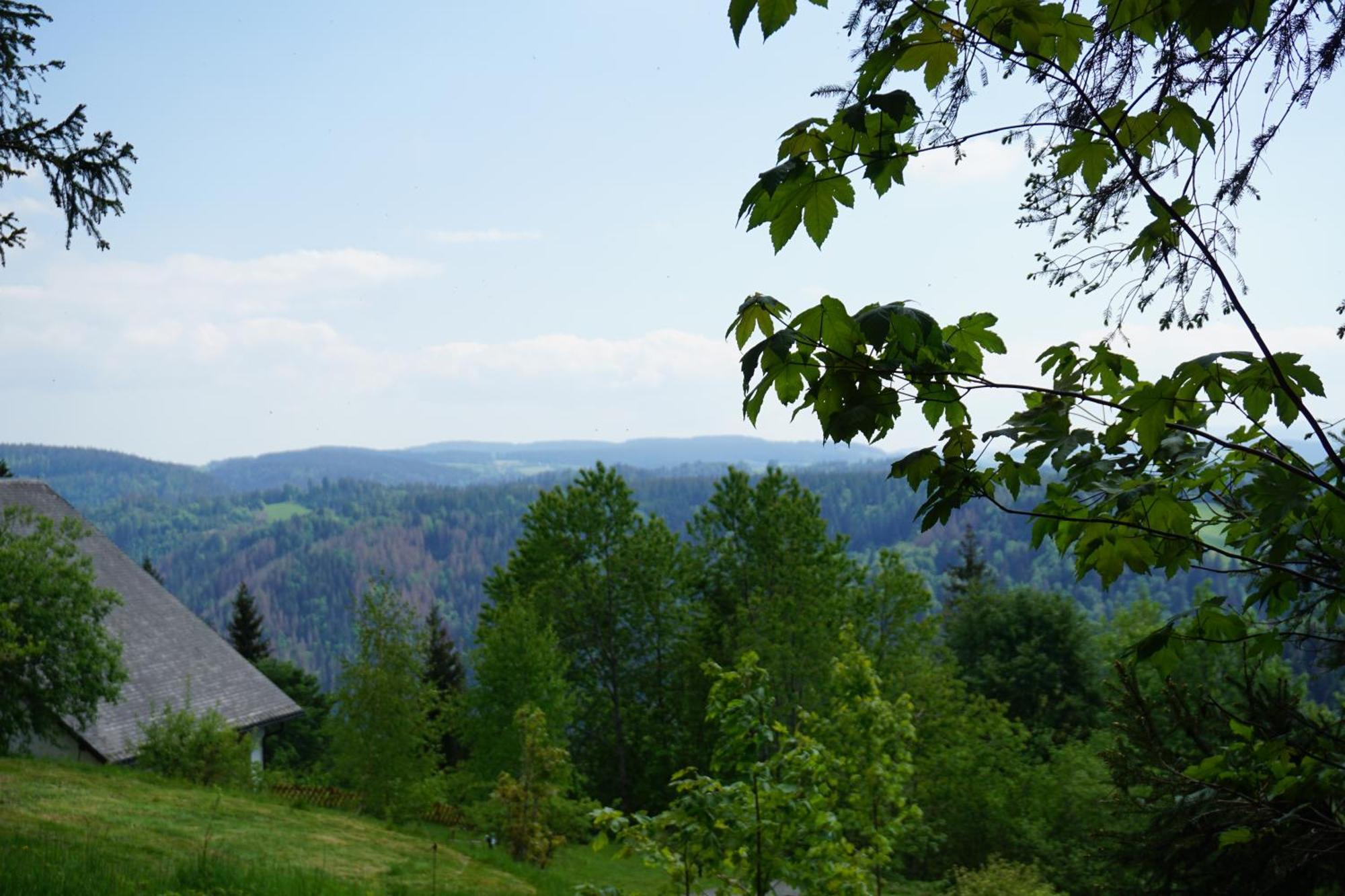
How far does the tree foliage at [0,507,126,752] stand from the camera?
1783cm

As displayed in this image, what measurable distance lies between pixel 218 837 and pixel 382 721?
33.2 ft

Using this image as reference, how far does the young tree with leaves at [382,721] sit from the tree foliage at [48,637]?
5.25m

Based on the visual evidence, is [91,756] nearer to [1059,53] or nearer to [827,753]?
[827,753]

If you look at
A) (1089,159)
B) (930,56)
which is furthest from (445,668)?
(930,56)

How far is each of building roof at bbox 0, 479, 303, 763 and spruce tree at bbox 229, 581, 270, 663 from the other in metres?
15.8

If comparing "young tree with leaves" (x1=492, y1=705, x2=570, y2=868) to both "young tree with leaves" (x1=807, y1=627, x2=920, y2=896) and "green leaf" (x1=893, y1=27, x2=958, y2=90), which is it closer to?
"young tree with leaves" (x1=807, y1=627, x2=920, y2=896)

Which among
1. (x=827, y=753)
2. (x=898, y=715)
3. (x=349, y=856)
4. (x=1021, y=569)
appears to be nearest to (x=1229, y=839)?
(x=827, y=753)

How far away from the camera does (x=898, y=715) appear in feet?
33.4

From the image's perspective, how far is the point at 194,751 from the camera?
67.3 ft

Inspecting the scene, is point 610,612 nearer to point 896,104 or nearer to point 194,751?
point 194,751

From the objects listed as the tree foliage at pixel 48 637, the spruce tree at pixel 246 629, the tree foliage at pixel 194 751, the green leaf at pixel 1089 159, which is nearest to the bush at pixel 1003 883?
the green leaf at pixel 1089 159

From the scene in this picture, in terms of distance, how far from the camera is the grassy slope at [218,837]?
1069 centimetres

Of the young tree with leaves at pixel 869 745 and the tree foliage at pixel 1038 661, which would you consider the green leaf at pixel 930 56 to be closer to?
the young tree with leaves at pixel 869 745

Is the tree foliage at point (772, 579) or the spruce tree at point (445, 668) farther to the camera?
the spruce tree at point (445, 668)
